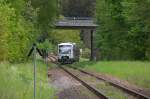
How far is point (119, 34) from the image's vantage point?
72438 mm

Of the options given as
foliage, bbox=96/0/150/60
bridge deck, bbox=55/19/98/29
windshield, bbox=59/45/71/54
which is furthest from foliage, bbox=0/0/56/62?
bridge deck, bbox=55/19/98/29

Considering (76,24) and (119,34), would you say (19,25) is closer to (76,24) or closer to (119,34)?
(119,34)

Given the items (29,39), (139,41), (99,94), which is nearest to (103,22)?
(139,41)

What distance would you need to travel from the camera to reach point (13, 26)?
151 feet

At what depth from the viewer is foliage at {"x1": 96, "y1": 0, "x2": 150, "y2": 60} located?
66.1m

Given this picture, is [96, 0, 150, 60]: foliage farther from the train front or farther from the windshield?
the windshield

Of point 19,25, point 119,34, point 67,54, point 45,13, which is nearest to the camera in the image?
point 19,25

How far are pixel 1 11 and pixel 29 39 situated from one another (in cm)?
1744

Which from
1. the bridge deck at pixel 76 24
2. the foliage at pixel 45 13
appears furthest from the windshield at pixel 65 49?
the bridge deck at pixel 76 24

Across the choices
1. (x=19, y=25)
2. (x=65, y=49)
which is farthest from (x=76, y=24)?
(x=19, y=25)

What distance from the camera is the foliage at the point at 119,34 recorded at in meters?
66.1

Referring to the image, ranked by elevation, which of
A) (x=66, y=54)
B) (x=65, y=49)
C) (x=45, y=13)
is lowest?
(x=66, y=54)

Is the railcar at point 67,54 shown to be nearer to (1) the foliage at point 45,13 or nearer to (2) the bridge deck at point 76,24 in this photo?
(1) the foliage at point 45,13

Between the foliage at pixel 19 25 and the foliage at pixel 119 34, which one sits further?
the foliage at pixel 119 34
